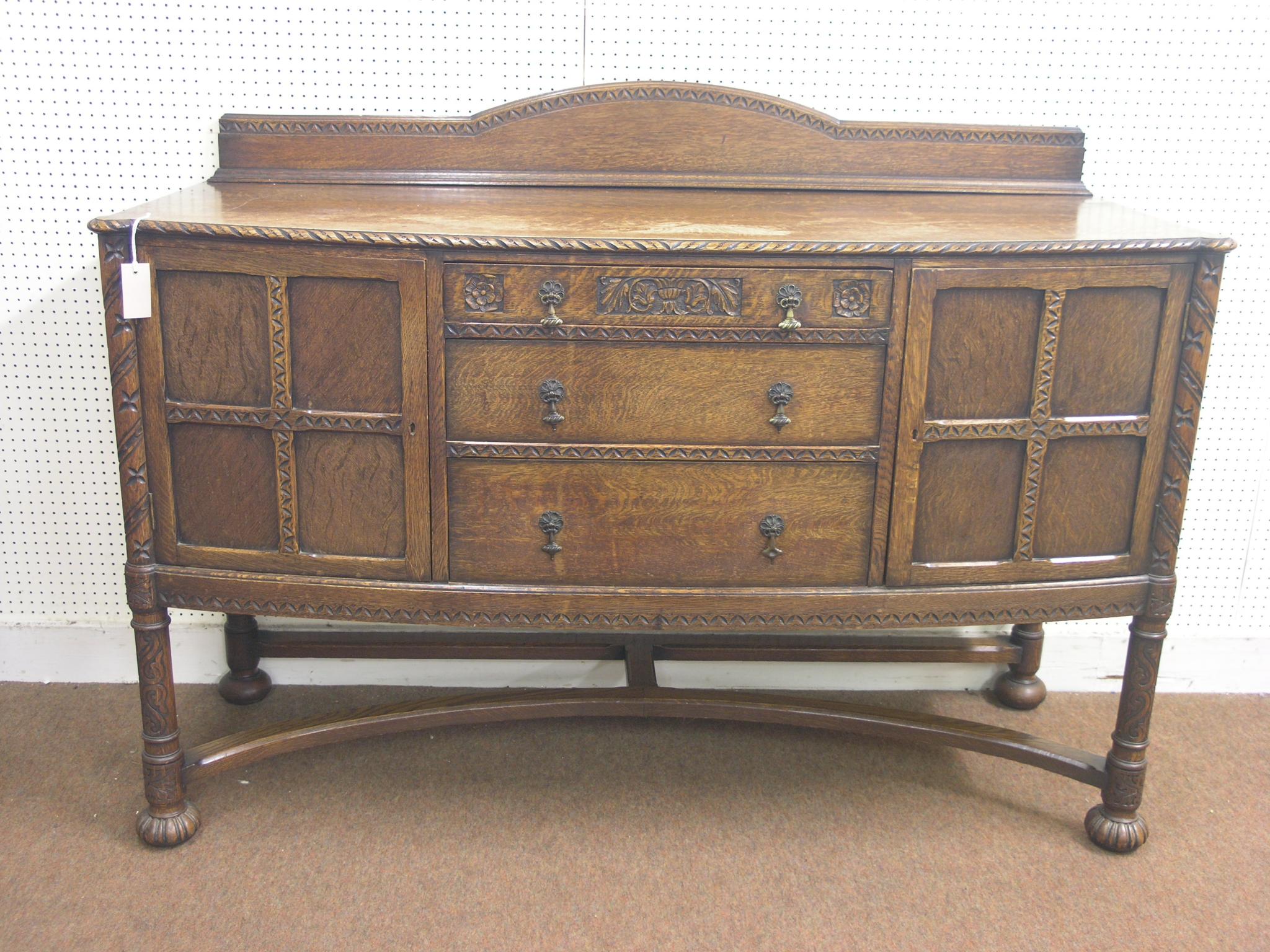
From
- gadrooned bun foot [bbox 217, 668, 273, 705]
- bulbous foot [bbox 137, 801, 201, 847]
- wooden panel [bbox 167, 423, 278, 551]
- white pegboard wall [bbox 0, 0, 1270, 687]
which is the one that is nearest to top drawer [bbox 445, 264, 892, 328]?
wooden panel [bbox 167, 423, 278, 551]

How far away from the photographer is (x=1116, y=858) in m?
2.81

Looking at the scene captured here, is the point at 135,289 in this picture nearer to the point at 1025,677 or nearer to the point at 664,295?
the point at 664,295

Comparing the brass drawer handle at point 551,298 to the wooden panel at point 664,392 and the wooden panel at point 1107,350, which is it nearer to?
the wooden panel at point 664,392

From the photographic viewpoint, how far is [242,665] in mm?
3367

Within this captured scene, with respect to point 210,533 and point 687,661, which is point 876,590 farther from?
point 210,533

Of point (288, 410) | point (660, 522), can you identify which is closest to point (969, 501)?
point (660, 522)

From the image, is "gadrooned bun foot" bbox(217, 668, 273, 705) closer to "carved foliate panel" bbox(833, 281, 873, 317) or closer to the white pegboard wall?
the white pegboard wall

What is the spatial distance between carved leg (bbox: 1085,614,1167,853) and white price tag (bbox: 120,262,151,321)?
231cm

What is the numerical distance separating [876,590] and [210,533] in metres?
1.49

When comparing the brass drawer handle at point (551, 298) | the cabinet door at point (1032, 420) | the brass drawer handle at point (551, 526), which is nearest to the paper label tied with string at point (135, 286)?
the brass drawer handle at point (551, 298)

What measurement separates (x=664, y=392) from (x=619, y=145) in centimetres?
86

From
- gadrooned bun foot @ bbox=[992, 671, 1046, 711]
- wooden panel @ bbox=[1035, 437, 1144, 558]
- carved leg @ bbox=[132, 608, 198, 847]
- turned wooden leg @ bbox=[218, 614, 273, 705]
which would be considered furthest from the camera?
gadrooned bun foot @ bbox=[992, 671, 1046, 711]

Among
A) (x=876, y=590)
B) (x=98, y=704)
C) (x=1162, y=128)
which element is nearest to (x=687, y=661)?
(x=876, y=590)

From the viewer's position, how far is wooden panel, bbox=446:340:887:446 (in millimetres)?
2453
